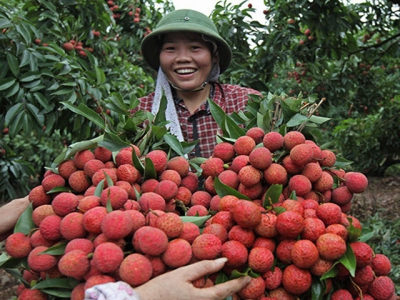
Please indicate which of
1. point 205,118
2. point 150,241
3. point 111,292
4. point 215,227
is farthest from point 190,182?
point 205,118

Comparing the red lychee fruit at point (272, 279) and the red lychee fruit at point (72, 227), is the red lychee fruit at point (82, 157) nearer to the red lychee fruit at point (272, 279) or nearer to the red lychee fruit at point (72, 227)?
the red lychee fruit at point (72, 227)

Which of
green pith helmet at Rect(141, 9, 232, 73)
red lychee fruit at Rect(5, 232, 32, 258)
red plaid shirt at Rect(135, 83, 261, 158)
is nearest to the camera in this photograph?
→ red lychee fruit at Rect(5, 232, 32, 258)

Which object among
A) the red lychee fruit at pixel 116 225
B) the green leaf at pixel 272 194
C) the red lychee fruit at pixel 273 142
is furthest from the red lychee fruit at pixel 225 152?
the red lychee fruit at pixel 116 225

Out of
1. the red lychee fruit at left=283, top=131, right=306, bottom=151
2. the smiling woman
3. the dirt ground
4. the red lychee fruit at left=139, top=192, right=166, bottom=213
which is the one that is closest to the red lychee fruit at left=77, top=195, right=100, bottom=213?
the red lychee fruit at left=139, top=192, right=166, bottom=213

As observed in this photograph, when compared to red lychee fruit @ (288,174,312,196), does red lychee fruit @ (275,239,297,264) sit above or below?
below

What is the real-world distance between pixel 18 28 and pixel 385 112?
455 cm

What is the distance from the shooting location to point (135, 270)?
2.67 ft

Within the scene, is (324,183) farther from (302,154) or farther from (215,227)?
(215,227)

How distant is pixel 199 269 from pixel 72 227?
0.31 m

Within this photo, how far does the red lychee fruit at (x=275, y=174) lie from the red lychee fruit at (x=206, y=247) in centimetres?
25

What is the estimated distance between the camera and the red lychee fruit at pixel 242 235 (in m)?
0.93

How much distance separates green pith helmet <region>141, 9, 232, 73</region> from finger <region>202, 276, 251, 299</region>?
1.17 metres

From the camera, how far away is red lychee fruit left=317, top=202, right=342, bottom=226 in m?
0.96

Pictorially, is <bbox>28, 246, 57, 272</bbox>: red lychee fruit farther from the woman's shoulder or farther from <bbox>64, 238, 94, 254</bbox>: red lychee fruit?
the woman's shoulder
